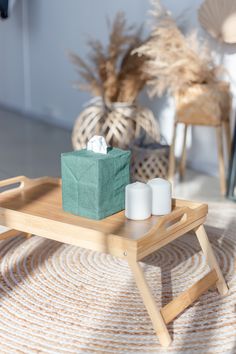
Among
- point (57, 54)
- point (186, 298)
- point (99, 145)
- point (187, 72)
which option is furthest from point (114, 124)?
point (57, 54)

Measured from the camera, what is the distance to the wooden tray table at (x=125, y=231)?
62.2 inches

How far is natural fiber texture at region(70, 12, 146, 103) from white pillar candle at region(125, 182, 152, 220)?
183 cm

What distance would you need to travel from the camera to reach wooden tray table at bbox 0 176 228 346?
1580 mm

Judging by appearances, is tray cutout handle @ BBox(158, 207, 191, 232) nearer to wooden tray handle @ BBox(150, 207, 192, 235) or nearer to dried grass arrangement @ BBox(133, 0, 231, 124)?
wooden tray handle @ BBox(150, 207, 192, 235)

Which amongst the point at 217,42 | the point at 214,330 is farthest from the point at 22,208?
the point at 217,42

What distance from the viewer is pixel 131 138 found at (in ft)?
11.5

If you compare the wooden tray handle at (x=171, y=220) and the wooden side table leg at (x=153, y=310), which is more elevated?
the wooden tray handle at (x=171, y=220)

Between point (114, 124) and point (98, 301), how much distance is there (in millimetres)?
1752

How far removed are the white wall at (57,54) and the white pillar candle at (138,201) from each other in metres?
1.97

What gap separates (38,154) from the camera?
4.05 metres

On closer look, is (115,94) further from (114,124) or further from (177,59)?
(177,59)

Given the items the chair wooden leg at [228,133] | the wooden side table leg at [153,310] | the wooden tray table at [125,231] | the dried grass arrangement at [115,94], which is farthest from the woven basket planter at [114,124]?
the wooden side table leg at [153,310]

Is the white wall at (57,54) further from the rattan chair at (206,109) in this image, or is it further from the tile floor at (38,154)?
the rattan chair at (206,109)

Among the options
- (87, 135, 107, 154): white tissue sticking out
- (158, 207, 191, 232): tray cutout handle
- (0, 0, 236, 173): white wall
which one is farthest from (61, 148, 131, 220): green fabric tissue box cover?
(0, 0, 236, 173): white wall
